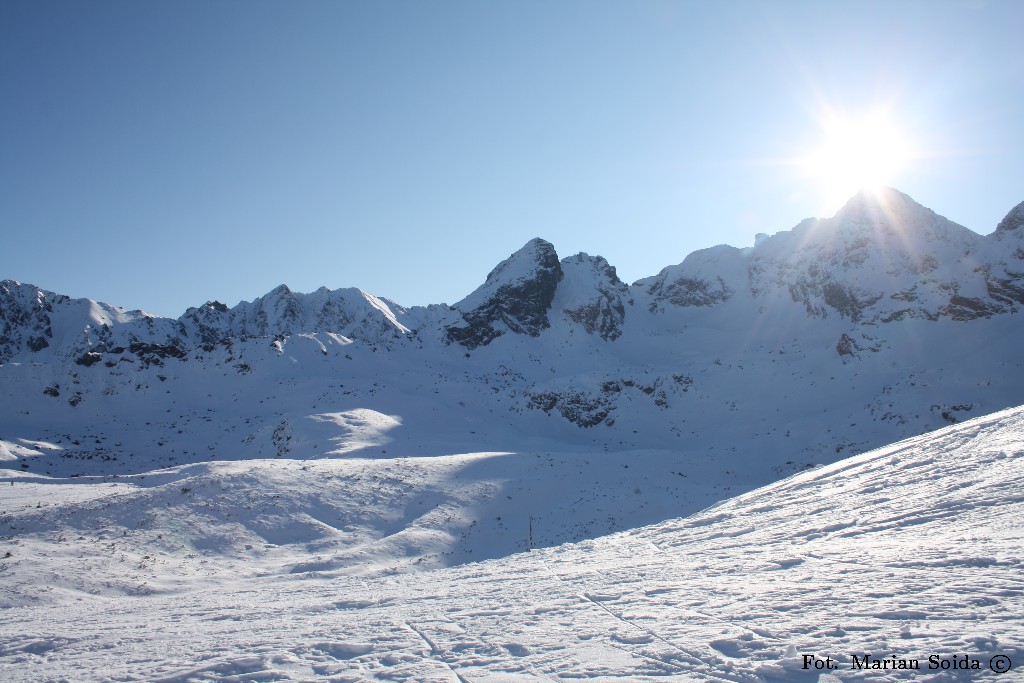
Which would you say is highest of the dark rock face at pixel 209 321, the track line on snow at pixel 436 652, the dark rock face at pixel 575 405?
the dark rock face at pixel 209 321

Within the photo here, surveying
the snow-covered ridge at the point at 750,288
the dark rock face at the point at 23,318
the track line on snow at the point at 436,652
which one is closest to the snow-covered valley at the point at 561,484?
the track line on snow at the point at 436,652

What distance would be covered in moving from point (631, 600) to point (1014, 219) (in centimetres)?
7219

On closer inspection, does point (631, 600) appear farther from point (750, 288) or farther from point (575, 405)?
point (750, 288)

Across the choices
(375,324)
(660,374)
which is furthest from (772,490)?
(375,324)

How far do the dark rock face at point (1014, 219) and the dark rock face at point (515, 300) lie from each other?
163ft

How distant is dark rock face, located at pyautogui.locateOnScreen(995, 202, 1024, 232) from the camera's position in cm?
5828

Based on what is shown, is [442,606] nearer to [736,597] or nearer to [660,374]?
[736,597]

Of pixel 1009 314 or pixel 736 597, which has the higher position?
pixel 1009 314

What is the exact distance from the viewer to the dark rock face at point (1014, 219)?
191ft

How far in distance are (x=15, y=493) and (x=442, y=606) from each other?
24477 mm

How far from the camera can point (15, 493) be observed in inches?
969

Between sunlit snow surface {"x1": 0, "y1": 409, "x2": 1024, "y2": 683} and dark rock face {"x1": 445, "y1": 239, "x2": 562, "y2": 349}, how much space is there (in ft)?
172

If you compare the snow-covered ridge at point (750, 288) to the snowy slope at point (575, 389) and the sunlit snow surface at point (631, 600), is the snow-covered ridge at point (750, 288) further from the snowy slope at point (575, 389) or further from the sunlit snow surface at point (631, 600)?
the sunlit snow surface at point (631, 600)

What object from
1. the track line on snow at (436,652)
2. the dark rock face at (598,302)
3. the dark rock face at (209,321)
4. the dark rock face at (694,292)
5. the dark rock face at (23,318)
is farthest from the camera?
the dark rock face at (209,321)
